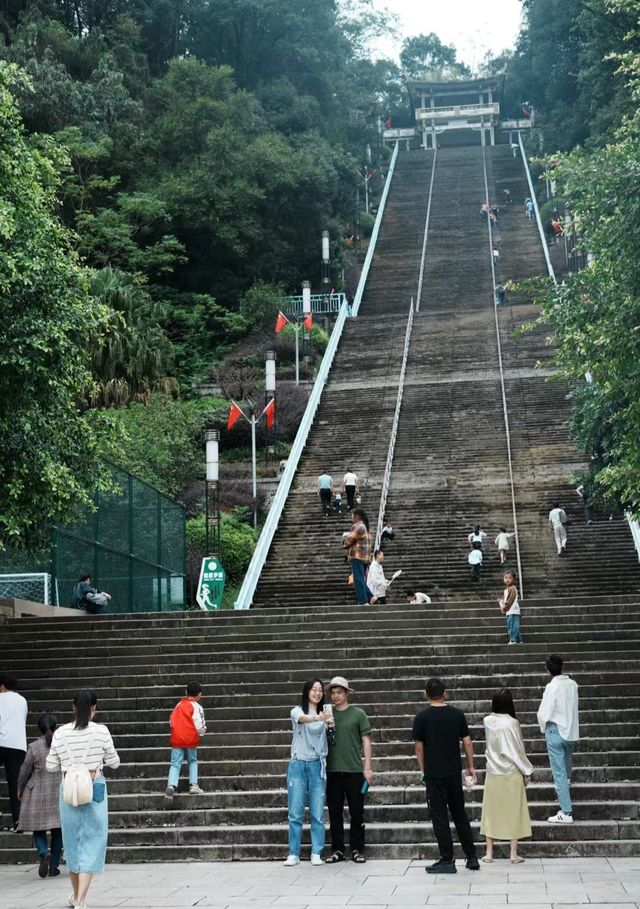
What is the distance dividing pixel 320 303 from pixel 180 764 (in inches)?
1399

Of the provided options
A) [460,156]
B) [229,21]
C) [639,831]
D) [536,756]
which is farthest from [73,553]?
[460,156]

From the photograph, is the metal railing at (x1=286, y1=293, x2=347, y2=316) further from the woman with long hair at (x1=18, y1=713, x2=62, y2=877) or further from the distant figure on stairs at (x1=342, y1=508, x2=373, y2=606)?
the woman with long hair at (x1=18, y1=713, x2=62, y2=877)

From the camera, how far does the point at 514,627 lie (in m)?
16.4

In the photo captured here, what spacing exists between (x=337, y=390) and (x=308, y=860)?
2622 centimetres

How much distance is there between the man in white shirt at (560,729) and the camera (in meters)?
11.5

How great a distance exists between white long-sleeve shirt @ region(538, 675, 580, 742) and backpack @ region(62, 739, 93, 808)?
13.9 feet

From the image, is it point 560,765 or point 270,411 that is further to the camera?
point 270,411

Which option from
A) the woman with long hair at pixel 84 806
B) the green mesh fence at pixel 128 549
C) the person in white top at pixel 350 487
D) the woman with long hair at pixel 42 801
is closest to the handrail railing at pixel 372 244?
the person in white top at pixel 350 487

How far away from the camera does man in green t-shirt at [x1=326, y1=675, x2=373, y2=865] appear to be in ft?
35.3

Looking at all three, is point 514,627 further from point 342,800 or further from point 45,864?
point 45,864

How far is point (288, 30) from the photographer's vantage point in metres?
64.8

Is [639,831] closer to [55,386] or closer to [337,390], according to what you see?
[55,386]

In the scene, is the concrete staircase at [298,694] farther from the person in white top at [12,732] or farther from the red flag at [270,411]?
the red flag at [270,411]

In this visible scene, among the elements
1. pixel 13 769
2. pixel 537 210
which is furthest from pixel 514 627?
pixel 537 210
